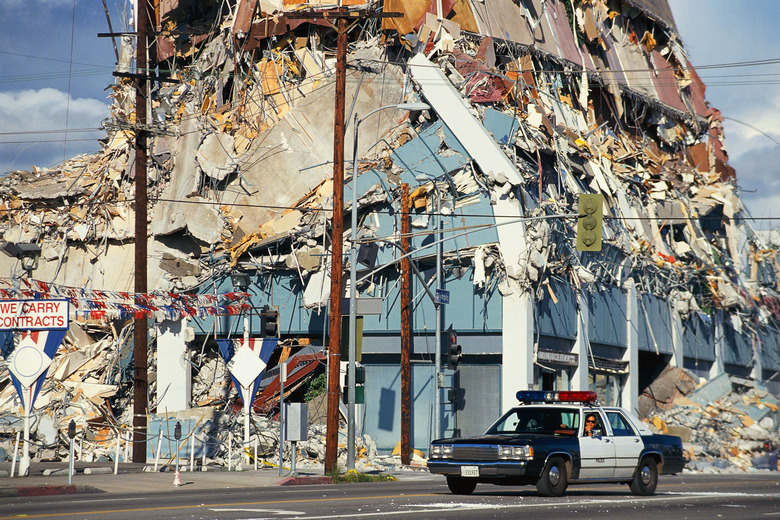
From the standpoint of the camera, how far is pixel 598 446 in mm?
16828

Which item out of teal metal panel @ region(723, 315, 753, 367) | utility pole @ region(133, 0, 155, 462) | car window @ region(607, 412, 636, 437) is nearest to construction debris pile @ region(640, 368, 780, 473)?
teal metal panel @ region(723, 315, 753, 367)

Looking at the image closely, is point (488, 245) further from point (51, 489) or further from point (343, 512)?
point (343, 512)

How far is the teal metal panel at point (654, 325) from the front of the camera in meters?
40.3

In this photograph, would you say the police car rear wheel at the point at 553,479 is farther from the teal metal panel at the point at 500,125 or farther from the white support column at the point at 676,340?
the white support column at the point at 676,340

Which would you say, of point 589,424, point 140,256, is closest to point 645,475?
point 589,424

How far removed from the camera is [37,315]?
824 inches

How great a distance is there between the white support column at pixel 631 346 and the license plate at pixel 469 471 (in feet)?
79.9

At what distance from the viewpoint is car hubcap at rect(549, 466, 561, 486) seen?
53.2ft

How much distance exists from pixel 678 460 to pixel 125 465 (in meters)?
15.3

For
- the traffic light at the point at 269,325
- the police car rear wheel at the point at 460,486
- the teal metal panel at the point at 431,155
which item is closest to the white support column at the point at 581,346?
the teal metal panel at the point at 431,155

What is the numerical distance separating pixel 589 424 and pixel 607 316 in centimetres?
Result: 2152

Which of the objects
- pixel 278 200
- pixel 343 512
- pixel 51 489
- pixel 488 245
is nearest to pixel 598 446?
pixel 343 512

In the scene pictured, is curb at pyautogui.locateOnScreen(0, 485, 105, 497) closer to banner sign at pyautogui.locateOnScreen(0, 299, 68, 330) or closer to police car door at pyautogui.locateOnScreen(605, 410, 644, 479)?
banner sign at pyautogui.locateOnScreen(0, 299, 68, 330)

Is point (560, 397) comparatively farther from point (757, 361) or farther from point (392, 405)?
point (757, 361)
